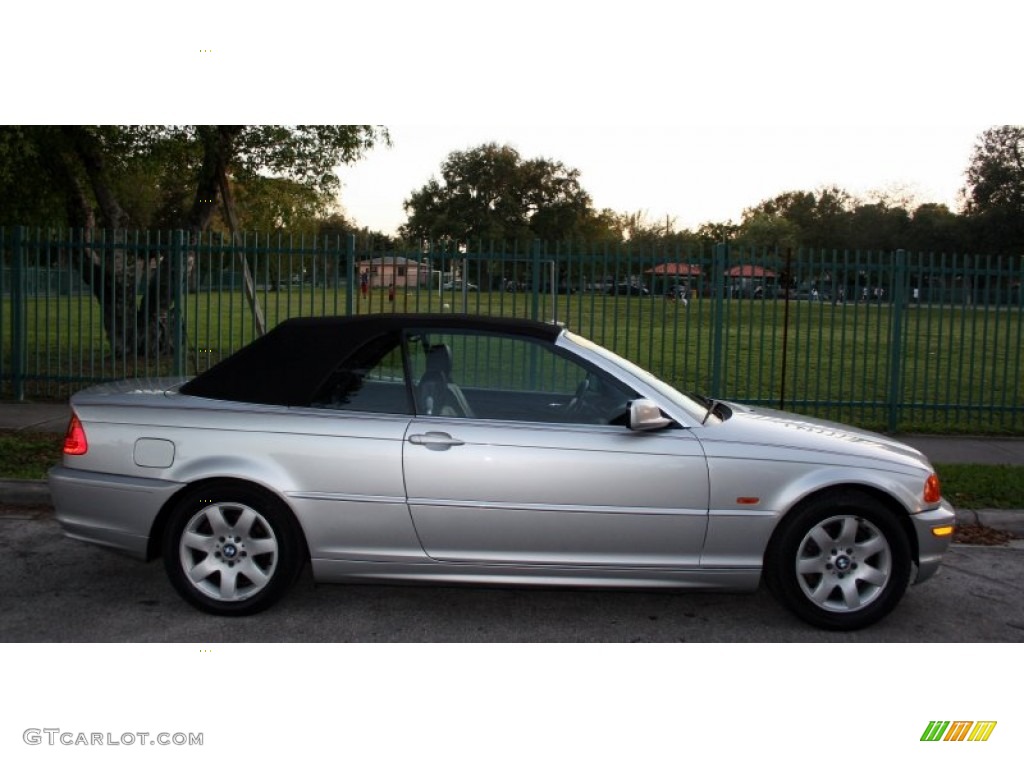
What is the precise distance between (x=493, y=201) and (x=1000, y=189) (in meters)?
29.9

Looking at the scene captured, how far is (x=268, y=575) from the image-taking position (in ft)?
15.8

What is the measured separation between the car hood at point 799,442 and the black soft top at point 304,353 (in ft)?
3.31

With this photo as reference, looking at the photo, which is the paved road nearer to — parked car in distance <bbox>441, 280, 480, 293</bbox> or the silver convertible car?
the silver convertible car

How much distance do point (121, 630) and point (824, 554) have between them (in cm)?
344

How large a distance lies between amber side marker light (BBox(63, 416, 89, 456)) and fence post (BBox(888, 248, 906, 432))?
860cm

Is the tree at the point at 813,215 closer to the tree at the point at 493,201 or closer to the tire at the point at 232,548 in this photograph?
the tree at the point at 493,201

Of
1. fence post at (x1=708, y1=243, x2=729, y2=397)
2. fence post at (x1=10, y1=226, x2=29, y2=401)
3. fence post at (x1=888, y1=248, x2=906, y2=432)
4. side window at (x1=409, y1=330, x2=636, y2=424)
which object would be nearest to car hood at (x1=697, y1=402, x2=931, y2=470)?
side window at (x1=409, y1=330, x2=636, y2=424)

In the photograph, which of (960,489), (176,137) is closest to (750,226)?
(176,137)

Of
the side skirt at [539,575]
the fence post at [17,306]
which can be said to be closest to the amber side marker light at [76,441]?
the side skirt at [539,575]

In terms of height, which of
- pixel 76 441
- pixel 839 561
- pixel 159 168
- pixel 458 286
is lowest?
pixel 839 561

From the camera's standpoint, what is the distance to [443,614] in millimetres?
5105
